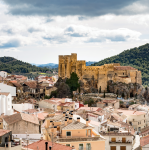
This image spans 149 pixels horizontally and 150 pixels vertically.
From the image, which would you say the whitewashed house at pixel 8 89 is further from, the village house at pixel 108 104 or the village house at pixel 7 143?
the village house at pixel 7 143


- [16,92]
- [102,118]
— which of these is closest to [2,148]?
[102,118]

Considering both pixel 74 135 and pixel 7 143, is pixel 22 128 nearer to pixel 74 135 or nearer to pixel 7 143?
pixel 74 135

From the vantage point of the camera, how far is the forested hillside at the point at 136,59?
341 feet

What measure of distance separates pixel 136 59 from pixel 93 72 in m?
56.6

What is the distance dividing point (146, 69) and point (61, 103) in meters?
67.9

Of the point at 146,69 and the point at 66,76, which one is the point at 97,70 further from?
the point at 146,69

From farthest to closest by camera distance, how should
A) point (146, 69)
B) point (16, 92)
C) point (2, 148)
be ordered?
point (146, 69) < point (16, 92) < point (2, 148)

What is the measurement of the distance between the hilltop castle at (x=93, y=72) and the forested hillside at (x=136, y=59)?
4276 centimetres

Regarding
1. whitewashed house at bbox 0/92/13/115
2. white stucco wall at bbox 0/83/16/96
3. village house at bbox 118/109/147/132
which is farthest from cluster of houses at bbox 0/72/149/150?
white stucco wall at bbox 0/83/16/96

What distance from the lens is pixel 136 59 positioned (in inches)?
4358

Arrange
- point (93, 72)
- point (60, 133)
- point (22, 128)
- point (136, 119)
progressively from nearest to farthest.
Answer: point (60, 133)
point (22, 128)
point (136, 119)
point (93, 72)

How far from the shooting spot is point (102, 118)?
32719 mm

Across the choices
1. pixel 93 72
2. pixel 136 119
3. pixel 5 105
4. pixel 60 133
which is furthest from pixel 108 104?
pixel 60 133

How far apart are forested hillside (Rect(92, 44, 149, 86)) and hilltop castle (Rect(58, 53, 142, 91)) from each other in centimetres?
4276
